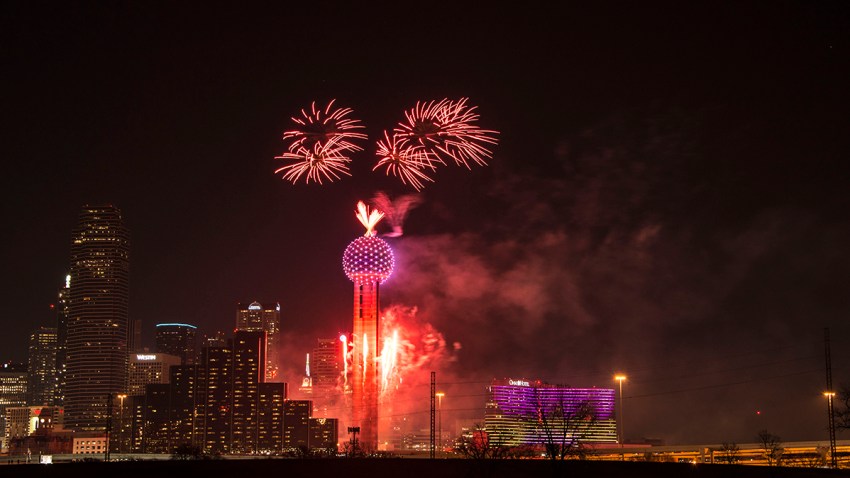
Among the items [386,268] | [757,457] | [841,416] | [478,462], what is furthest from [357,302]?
[478,462]

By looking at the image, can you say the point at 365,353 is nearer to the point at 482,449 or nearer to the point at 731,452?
the point at 731,452

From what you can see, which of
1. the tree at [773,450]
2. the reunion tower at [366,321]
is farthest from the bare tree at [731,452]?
the reunion tower at [366,321]

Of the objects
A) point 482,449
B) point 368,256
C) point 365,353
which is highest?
point 368,256

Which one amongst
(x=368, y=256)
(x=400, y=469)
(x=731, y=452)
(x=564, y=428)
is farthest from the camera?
(x=368, y=256)

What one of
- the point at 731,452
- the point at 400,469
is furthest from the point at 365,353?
the point at 400,469

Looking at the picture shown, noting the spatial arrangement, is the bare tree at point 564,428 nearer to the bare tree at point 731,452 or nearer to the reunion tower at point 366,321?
the bare tree at point 731,452

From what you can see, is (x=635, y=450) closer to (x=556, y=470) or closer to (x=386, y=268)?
(x=386, y=268)

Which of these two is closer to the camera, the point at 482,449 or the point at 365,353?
the point at 482,449

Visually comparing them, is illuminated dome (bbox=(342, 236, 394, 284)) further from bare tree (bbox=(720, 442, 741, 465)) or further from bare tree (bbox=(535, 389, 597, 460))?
bare tree (bbox=(720, 442, 741, 465))
